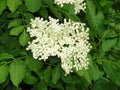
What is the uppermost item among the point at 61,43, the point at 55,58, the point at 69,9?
the point at 69,9

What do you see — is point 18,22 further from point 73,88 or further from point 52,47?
point 73,88

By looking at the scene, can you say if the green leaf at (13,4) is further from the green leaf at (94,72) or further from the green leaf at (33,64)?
the green leaf at (94,72)

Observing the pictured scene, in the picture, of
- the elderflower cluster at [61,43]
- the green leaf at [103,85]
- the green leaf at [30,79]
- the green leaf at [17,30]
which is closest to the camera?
the elderflower cluster at [61,43]

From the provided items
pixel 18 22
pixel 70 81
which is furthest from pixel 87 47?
pixel 18 22

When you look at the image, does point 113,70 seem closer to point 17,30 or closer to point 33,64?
point 33,64

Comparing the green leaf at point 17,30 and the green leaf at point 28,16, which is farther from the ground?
the green leaf at point 28,16

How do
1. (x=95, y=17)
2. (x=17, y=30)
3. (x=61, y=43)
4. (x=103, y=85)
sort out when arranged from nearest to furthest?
1. (x=61, y=43)
2. (x=17, y=30)
3. (x=95, y=17)
4. (x=103, y=85)

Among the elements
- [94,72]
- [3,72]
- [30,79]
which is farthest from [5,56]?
[94,72]

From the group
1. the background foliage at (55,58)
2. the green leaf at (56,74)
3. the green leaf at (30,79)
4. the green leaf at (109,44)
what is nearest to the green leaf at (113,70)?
the background foliage at (55,58)
